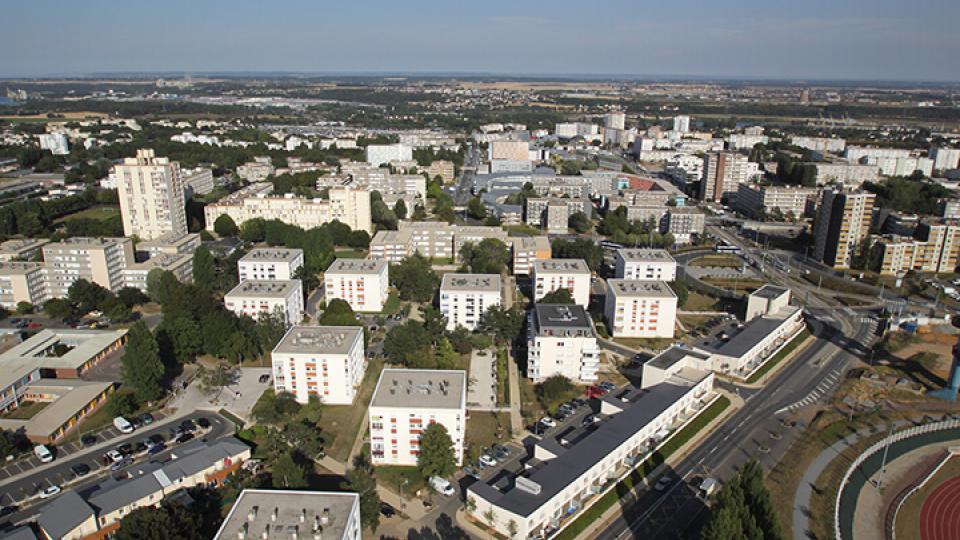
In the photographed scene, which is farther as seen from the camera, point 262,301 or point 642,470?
point 262,301

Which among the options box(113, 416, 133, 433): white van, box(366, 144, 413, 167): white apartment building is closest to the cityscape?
box(113, 416, 133, 433): white van

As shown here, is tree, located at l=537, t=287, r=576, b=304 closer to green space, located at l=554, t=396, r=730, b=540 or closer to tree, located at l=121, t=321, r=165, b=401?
green space, located at l=554, t=396, r=730, b=540

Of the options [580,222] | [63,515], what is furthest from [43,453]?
[580,222]

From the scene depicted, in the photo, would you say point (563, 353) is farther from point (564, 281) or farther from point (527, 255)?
point (527, 255)

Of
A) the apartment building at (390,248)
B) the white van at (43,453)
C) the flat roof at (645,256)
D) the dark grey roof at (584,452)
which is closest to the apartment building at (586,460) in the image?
the dark grey roof at (584,452)

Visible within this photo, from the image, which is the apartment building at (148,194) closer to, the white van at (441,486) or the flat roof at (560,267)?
the flat roof at (560,267)

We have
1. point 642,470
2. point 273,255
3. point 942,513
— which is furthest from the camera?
point 273,255

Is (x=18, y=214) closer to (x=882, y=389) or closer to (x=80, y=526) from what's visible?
(x=80, y=526)
